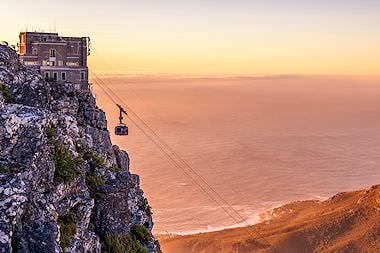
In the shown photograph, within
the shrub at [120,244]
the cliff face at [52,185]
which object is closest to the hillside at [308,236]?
the cliff face at [52,185]

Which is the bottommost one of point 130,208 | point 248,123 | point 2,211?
point 248,123

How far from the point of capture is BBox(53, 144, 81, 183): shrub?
425 inches

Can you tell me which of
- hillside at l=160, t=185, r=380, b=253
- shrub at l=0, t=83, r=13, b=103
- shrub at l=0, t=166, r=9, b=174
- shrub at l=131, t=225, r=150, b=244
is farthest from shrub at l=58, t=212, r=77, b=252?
hillside at l=160, t=185, r=380, b=253

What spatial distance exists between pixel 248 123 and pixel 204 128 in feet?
88.3

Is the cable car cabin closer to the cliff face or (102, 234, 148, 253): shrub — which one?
the cliff face

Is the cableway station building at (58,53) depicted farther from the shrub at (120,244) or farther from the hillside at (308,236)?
the hillside at (308,236)

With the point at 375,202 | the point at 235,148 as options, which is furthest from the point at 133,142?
the point at 375,202

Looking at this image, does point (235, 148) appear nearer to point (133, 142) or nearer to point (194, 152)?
point (194, 152)

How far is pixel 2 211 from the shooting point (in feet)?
27.7

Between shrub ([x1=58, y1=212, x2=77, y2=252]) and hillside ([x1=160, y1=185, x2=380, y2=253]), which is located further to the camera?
hillside ([x1=160, y1=185, x2=380, y2=253])

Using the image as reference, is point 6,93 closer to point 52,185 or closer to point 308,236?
point 52,185

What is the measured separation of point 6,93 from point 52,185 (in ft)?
10.4

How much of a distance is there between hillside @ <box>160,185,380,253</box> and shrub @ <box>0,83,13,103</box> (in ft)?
157

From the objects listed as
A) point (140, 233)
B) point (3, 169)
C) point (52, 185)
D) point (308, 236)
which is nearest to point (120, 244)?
point (140, 233)
